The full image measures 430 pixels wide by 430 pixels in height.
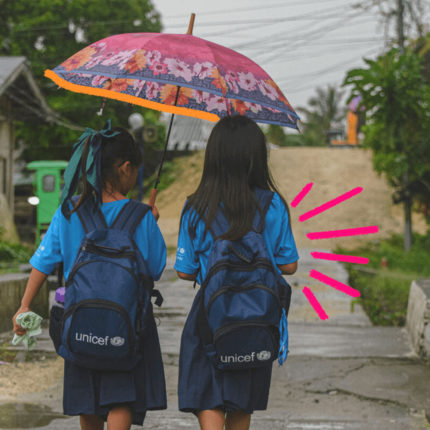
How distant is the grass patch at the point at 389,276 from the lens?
9836mm

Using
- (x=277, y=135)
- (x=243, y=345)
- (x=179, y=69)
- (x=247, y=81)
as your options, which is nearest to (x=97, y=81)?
(x=179, y=69)

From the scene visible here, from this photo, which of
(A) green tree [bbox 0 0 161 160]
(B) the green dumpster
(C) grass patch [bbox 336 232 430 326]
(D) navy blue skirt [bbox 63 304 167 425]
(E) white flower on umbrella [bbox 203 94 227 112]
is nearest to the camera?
(D) navy blue skirt [bbox 63 304 167 425]

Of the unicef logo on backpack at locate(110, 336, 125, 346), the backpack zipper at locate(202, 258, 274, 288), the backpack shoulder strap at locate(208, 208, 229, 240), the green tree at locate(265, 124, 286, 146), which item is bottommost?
the unicef logo on backpack at locate(110, 336, 125, 346)

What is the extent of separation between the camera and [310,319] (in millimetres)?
9758

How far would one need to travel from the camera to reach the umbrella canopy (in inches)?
133

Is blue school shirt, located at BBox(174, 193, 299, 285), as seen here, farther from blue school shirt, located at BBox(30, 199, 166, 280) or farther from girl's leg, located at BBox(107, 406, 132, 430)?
girl's leg, located at BBox(107, 406, 132, 430)

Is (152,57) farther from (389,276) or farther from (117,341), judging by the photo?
(389,276)

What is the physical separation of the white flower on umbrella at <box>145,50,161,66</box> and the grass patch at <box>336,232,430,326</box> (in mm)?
6749

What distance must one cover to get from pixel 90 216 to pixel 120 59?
982 millimetres

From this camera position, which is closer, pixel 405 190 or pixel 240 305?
pixel 240 305

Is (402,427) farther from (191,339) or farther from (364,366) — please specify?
(191,339)

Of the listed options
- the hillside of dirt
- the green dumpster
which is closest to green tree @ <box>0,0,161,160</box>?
the hillside of dirt

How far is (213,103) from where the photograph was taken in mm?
4113

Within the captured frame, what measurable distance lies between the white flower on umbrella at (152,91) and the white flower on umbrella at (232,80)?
1.88ft
